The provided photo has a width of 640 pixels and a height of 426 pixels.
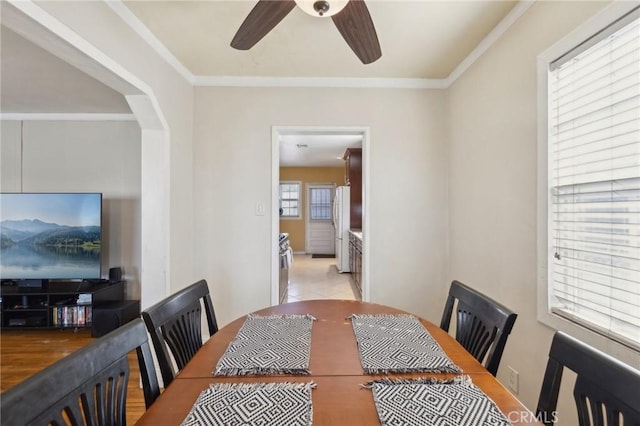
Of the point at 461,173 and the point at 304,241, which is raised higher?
the point at 461,173

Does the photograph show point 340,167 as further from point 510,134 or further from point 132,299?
point 510,134

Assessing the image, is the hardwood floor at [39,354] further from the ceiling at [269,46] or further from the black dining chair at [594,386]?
the ceiling at [269,46]

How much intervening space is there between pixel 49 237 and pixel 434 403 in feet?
13.2

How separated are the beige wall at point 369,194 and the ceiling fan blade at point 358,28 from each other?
1.10 m

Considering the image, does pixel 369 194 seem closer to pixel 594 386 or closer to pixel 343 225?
pixel 594 386

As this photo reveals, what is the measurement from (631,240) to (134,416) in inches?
108

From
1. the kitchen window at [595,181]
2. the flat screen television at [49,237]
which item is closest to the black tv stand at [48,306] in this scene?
the flat screen television at [49,237]

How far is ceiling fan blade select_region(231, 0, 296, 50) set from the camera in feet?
4.24

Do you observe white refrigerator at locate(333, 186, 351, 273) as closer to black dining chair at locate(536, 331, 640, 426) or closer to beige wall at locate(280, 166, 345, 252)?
beige wall at locate(280, 166, 345, 252)

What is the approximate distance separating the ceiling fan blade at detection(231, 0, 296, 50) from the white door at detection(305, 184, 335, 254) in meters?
6.99

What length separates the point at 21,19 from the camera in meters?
1.19

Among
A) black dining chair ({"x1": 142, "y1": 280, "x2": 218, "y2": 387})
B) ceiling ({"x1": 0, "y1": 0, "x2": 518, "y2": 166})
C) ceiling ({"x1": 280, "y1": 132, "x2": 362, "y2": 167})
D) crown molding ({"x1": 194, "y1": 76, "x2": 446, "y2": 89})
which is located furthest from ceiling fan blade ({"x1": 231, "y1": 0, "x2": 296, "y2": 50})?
ceiling ({"x1": 280, "y1": 132, "x2": 362, "y2": 167})

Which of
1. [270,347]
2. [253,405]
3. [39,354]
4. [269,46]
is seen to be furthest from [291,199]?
[253,405]

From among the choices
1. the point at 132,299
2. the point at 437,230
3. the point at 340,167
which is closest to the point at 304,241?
the point at 340,167
